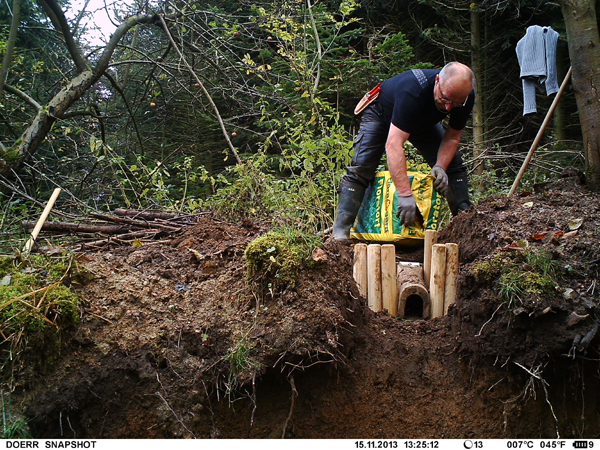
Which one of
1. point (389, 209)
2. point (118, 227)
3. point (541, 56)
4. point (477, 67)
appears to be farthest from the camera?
point (477, 67)

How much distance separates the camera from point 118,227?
12.7ft

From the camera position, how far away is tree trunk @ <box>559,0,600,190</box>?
4.27 meters

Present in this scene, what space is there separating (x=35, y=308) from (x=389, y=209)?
10.3 feet

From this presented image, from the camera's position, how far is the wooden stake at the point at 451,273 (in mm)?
3477

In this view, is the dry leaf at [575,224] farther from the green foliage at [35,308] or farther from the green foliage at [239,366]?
the green foliage at [35,308]

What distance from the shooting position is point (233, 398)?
2617 millimetres

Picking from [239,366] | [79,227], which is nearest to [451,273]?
[239,366]

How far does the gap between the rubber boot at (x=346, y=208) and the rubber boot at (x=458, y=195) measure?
2.82 ft

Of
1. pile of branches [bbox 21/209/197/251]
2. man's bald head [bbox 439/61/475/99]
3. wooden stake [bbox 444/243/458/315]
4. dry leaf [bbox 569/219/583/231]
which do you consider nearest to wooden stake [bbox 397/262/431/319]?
wooden stake [bbox 444/243/458/315]

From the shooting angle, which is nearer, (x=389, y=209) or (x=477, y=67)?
(x=389, y=209)

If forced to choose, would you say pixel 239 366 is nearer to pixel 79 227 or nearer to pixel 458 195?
pixel 79 227

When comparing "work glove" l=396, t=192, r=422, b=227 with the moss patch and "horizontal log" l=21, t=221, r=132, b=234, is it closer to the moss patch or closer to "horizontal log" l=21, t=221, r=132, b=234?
the moss patch

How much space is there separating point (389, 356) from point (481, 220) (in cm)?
131

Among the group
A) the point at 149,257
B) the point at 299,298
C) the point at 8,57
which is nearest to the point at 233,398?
the point at 299,298
